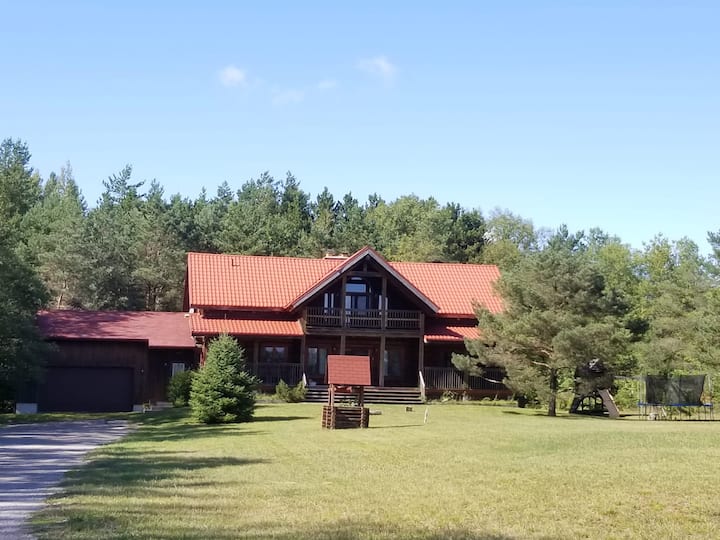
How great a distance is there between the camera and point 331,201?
292ft

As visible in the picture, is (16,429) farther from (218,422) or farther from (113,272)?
(113,272)

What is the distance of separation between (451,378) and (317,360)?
6.56 metres

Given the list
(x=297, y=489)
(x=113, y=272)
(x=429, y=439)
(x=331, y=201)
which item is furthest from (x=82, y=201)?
(x=297, y=489)

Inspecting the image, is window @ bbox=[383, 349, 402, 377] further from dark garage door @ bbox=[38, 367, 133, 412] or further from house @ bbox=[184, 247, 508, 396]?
dark garage door @ bbox=[38, 367, 133, 412]

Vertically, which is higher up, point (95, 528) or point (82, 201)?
point (82, 201)

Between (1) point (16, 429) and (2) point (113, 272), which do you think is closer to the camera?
(1) point (16, 429)

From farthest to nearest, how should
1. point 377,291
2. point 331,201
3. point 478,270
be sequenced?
1. point 331,201
2. point 478,270
3. point 377,291

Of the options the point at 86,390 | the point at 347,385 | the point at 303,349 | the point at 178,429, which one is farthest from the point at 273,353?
the point at 347,385

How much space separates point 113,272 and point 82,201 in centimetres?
3853

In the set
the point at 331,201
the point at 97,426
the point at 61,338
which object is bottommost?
the point at 97,426

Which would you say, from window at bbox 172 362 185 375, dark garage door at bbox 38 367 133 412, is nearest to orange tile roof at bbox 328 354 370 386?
dark garage door at bbox 38 367 133 412

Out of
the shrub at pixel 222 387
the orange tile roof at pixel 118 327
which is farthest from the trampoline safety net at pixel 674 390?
the orange tile roof at pixel 118 327

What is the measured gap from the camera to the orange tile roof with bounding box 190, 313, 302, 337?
135 ft

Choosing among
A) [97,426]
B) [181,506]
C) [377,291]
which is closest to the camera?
[181,506]
